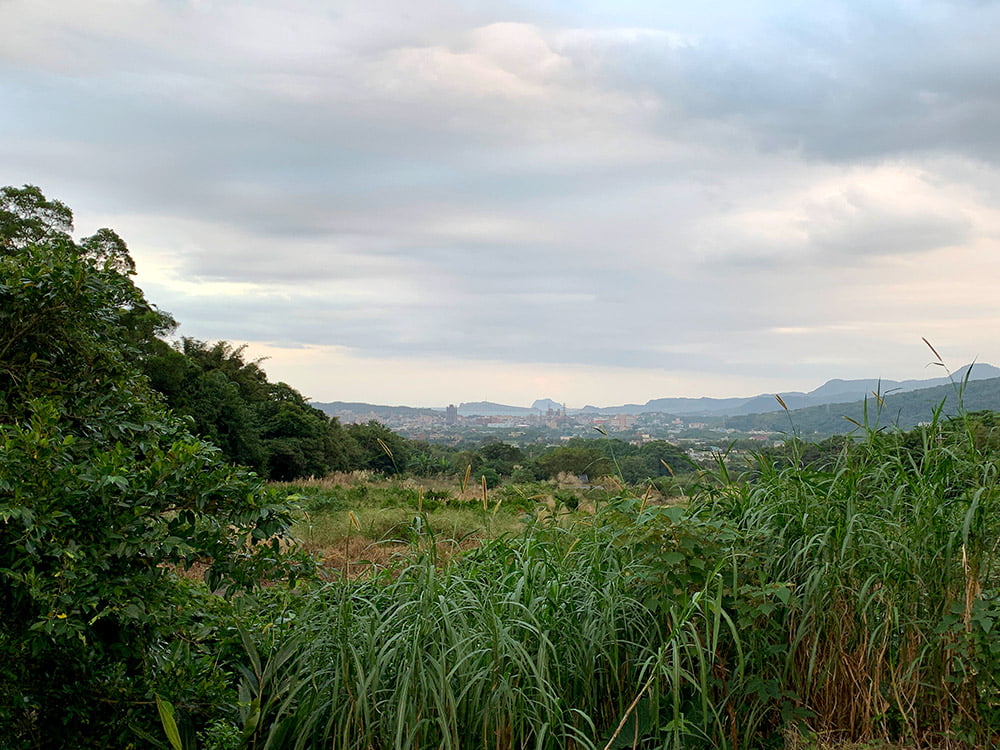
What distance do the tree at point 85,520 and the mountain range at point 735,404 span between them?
8.44ft

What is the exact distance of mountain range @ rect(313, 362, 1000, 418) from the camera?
138 inches

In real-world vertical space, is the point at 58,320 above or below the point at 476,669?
above

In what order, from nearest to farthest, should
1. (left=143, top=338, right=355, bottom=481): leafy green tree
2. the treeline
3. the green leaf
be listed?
the green leaf < the treeline < (left=143, top=338, right=355, bottom=481): leafy green tree

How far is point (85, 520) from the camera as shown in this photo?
2219mm

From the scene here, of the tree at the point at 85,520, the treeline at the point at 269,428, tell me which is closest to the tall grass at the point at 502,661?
the tree at the point at 85,520

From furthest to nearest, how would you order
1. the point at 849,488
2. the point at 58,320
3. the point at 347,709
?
the point at 849,488 → the point at 58,320 → the point at 347,709

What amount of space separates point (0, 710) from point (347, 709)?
1047 millimetres

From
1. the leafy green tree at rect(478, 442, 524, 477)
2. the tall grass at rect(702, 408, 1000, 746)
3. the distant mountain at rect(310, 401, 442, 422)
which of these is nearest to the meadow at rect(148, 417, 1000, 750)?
the tall grass at rect(702, 408, 1000, 746)

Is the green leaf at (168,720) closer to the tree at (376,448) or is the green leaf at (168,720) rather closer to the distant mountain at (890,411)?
the distant mountain at (890,411)

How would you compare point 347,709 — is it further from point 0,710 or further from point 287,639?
point 0,710

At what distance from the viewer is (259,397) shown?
85.9 feet

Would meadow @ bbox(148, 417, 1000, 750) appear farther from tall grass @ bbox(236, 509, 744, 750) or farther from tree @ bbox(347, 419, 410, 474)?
tree @ bbox(347, 419, 410, 474)

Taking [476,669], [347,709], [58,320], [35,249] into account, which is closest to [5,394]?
[58,320]

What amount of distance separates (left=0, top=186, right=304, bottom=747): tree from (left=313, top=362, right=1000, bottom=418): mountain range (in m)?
2.57
